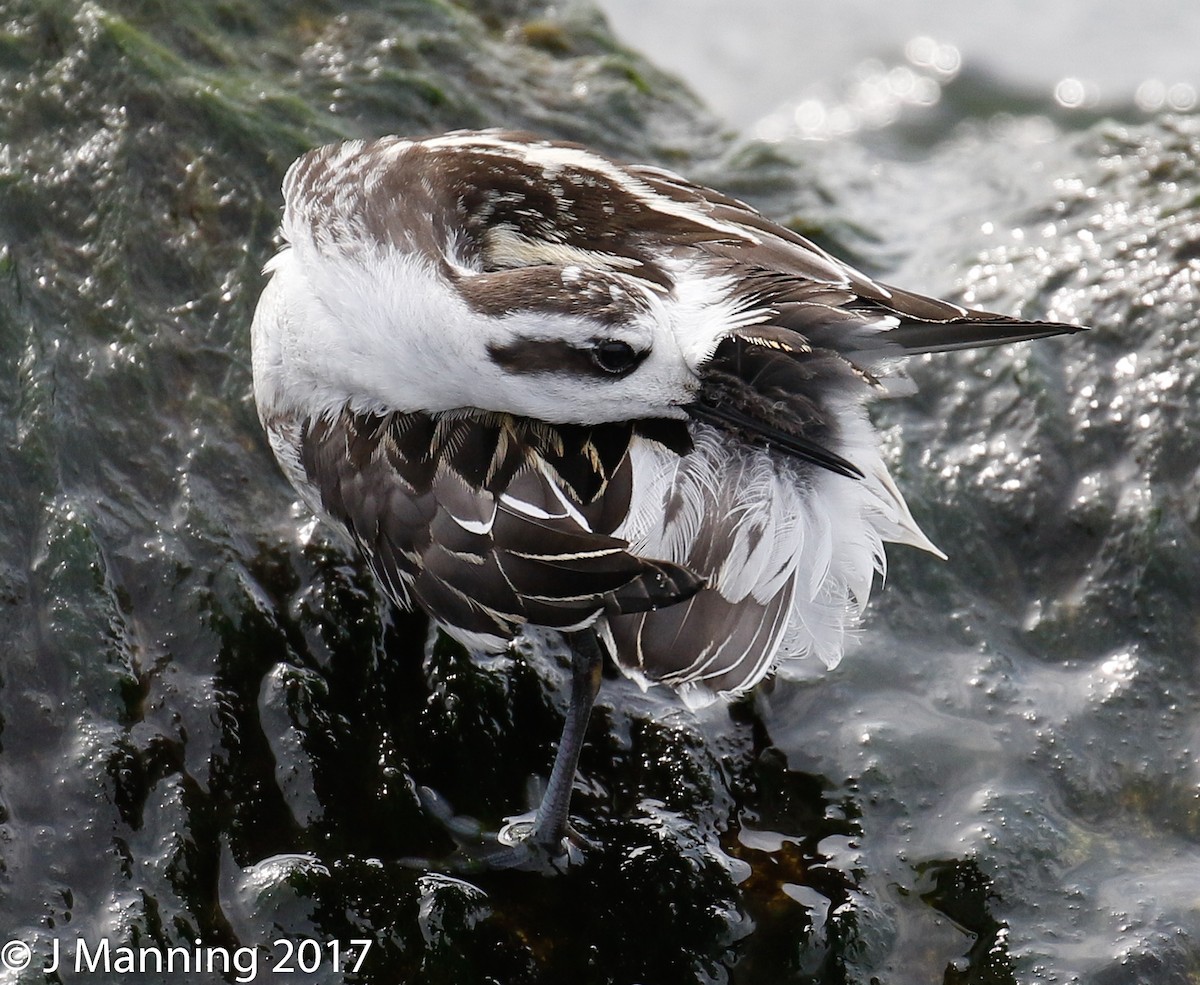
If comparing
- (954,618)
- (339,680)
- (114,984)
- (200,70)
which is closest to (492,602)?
(339,680)

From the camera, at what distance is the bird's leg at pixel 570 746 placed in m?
3.88

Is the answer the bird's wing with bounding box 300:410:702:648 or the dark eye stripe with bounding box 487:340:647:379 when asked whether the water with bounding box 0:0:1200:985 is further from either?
the dark eye stripe with bounding box 487:340:647:379

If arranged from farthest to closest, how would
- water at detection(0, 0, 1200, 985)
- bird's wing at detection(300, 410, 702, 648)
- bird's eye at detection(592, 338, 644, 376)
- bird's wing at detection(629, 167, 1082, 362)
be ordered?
water at detection(0, 0, 1200, 985) → bird's wing at detection(629, 167, 1082, 362) → bird's wing at detection(300, 410, 702, 648) → bird's eye at detection(592, 338, 644, 376)

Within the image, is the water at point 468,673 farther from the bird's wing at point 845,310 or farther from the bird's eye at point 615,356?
the bird's eye at point 615,356

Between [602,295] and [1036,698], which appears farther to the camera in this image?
[1036,698]

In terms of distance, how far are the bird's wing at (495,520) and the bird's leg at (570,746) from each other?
263 mm

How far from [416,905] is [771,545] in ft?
4.60

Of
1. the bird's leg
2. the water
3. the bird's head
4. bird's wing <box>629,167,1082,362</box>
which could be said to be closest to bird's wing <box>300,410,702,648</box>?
the bird's head

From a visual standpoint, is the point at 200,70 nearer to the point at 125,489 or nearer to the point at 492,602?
the point at 125,489

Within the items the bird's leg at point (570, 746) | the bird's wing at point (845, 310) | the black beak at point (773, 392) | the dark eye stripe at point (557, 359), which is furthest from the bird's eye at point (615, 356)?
the bird's leg at point (570, 746)

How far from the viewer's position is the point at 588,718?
3920 mm

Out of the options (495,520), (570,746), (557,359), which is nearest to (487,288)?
(557,359)

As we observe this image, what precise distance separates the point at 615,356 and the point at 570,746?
132 centimetres

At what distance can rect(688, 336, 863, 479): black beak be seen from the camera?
3.28 meters
